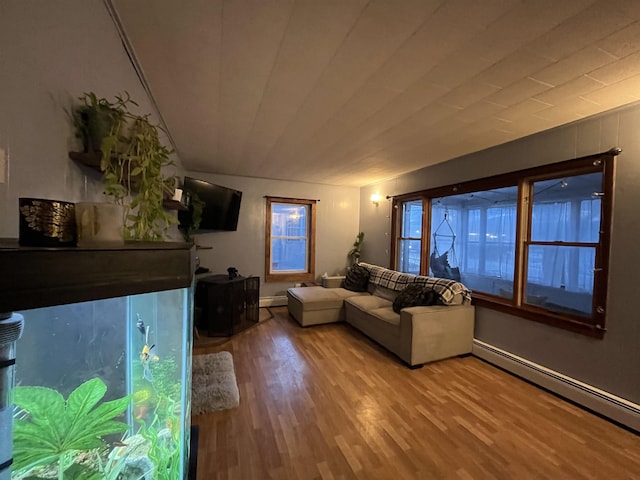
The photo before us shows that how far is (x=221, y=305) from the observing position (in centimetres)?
338

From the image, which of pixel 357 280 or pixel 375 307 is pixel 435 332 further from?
pixel 357 280

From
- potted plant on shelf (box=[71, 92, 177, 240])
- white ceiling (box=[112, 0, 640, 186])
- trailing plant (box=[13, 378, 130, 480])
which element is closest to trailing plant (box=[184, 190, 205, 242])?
white ceiling (box=[112, 0, 640, 186])

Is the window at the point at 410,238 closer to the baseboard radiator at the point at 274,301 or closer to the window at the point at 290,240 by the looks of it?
the window at the point at 290,240

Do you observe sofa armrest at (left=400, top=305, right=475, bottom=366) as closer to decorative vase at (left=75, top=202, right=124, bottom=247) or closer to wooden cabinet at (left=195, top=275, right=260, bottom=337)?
wooden cabinet at (left=195, top=275, right=260, bottom=337)

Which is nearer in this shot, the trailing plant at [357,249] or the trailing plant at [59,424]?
the trailing plant at [59,424]

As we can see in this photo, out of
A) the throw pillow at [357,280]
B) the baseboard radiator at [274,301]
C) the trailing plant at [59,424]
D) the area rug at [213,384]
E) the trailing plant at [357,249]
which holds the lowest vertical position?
the area rug at [213,384]

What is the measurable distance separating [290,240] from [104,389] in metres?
4.30

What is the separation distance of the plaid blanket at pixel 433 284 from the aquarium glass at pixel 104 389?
267cm

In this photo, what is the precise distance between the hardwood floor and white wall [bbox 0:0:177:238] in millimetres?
1567

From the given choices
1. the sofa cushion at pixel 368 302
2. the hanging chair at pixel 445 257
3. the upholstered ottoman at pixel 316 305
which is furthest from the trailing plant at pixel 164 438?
the hanging chair at pixel 445 257

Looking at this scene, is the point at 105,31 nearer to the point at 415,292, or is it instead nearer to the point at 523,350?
the point at 415,292

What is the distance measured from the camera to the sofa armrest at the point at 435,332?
263cm

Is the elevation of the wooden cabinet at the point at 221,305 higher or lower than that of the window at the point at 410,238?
lower

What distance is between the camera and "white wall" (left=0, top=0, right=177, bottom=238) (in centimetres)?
68
